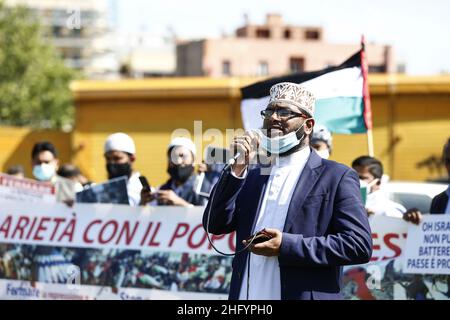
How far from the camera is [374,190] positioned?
26.7ft

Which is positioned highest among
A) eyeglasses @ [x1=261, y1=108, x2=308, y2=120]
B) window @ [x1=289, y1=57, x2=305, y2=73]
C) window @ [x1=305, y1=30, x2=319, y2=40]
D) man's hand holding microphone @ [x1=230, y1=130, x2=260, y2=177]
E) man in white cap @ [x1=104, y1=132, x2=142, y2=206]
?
window @ [x1=305, y1=30, x2=319, y2=40]

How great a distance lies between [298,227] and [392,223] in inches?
115

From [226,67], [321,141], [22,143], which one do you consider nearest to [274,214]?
[321,141]

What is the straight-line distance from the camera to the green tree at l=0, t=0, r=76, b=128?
123ft

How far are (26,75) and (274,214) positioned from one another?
35.5 metres

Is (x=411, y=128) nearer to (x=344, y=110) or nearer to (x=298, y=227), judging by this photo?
(x=344, y=110)

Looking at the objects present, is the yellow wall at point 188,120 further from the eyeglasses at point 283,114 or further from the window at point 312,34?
the window at point 312,34

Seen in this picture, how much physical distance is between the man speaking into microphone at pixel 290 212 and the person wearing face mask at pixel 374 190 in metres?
3.02

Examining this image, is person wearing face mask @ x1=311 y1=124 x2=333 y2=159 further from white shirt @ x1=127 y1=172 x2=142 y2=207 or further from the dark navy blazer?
the dark navy blazer

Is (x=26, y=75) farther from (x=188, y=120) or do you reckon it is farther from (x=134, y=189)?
(x=134, y=189)

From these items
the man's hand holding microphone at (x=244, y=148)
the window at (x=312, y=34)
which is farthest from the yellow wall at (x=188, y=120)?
the window at (x=312, y=34)

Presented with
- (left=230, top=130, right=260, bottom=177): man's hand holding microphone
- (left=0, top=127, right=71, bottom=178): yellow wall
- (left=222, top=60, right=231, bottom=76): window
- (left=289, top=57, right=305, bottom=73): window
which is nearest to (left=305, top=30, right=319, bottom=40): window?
(left=289, top=57, right=305, bottom=73): window

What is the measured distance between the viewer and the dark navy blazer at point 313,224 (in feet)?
15.2
